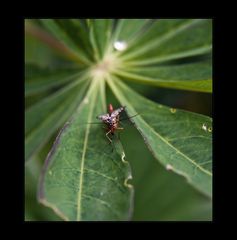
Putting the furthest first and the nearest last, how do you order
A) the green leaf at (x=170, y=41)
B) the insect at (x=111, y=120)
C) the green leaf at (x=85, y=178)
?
the green leaf at (x=170, y=41)
the insect at (x=111, y=120)
the green leaf at (x=85, y=178)

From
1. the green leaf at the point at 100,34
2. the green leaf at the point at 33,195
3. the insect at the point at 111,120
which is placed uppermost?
the green leaf at the point at 100,34

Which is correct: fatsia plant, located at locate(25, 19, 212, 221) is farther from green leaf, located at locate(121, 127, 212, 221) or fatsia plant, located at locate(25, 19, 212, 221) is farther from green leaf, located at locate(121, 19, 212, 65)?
green leaf, located at locate(121, 127, 212, 221)

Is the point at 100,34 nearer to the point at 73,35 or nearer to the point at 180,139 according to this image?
the point at 73,35

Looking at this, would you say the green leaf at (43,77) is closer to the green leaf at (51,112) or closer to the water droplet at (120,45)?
Answer: the green leaf at (51,112)

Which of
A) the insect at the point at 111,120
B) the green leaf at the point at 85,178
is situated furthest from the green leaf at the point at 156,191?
the green leaf at the point at 85,178

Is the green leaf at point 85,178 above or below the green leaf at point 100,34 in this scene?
below

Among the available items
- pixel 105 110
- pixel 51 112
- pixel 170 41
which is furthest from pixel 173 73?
pixel 51 112

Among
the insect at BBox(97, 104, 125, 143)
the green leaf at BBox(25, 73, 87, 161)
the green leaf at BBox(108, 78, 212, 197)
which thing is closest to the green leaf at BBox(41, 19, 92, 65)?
the green leaf at BBox(25, 73, 87, 161)
